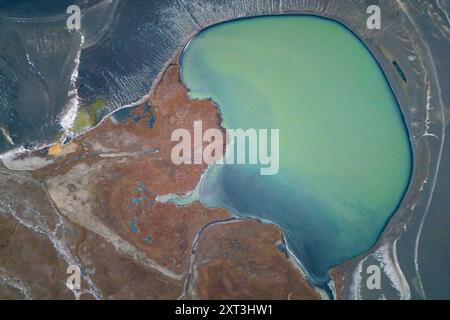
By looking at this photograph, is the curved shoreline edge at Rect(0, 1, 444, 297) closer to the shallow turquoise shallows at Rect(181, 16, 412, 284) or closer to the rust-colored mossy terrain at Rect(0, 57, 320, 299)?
the shallow turquoise shallows at Rect(181, 16, 412, 284)

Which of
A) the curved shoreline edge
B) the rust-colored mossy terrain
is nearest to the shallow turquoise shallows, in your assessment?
the curved shoreline edge

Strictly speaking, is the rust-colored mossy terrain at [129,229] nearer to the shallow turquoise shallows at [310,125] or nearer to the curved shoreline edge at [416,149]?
the shallow turquoise shallows at [310,125]

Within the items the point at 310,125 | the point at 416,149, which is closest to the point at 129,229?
the point at 310,125

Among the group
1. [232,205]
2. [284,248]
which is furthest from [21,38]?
[284,248]

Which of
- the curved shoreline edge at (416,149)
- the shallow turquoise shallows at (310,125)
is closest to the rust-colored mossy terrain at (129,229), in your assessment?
the shallow turquoise shallows at (310,125)

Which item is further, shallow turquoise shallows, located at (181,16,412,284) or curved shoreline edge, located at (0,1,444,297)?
shallow turquoise shallows, located at (181,16,412,284)

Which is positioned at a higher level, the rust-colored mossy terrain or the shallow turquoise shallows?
the shallow turquoise shallows
